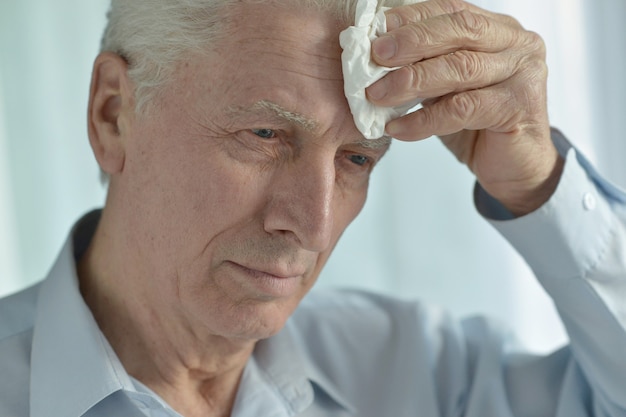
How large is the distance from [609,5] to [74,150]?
152 cm

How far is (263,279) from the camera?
143 cm

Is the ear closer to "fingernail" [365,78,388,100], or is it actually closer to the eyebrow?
the eyebrow

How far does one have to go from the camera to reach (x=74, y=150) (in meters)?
2.47

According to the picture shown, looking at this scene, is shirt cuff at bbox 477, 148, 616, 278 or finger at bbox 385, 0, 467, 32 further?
shirt cuff at bbox 477, 148, 616, 278

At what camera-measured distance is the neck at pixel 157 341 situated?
1.55 m

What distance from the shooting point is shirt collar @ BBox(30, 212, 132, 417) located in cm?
143

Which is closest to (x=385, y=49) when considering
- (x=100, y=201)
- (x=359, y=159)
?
(x=359, y=159)

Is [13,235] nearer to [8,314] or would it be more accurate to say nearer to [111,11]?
[8,314]

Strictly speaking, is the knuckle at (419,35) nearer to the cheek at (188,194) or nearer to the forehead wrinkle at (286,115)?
the forehead wrinkle at (286,115)

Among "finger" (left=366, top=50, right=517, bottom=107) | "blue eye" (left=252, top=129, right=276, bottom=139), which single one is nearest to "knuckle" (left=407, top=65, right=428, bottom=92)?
"finger" (left=366, top=50, right=517, bottom=107)

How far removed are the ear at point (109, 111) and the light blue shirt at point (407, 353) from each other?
0.76ft

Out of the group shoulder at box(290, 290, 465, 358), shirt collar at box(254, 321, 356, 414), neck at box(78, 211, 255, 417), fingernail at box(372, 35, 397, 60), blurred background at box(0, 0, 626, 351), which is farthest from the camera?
blurred background at box(0, 0, 626, 351)

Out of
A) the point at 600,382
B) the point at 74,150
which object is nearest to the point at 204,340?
the point at 600,382

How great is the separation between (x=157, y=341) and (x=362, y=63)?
64 centimetres
